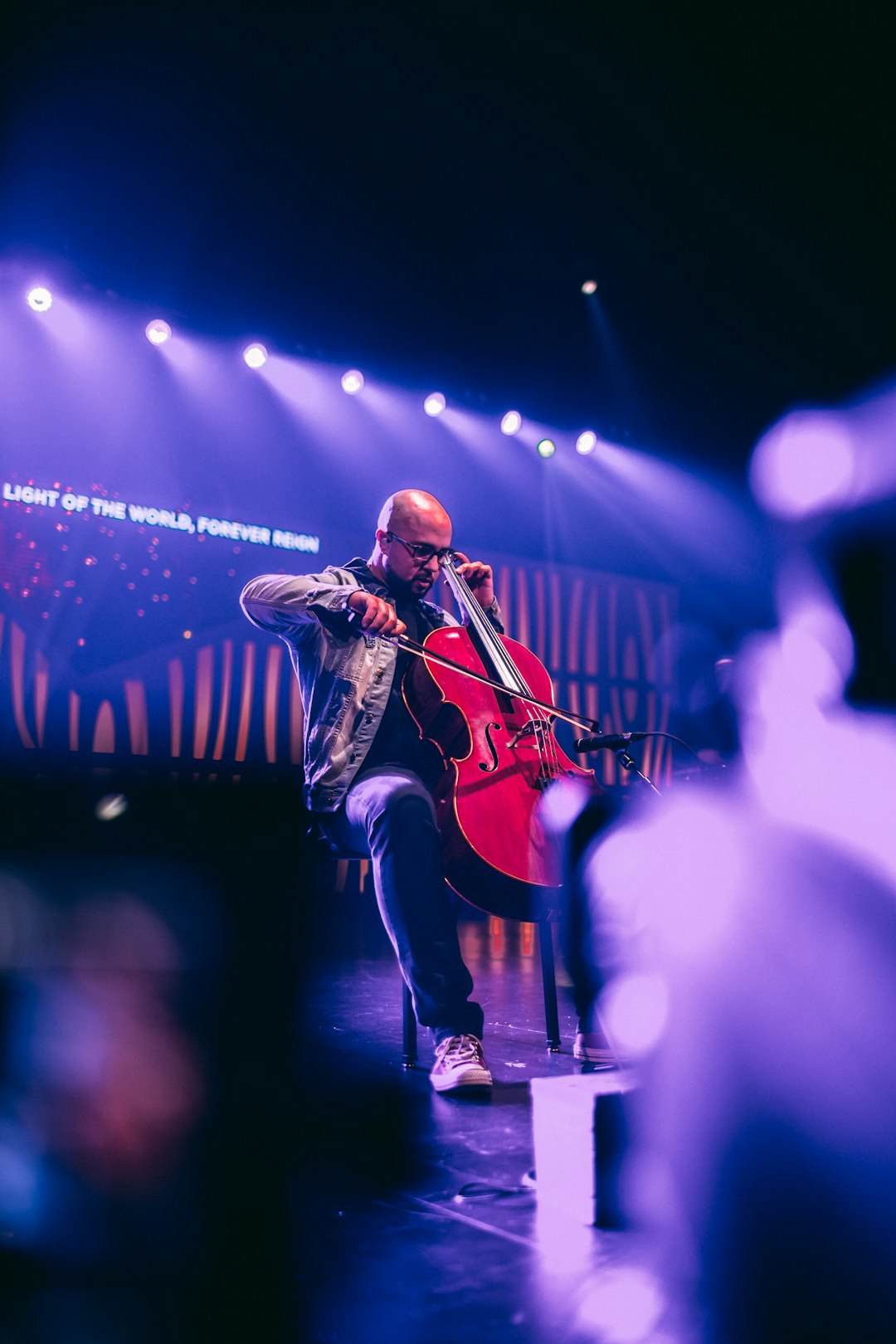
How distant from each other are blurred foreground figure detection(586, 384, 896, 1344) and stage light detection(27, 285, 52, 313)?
5244 mm

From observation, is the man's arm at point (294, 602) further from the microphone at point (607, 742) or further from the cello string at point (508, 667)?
the microphone at point (607, 742)

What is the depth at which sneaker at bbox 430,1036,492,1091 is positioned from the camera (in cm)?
181

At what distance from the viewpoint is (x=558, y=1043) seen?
7.45ft

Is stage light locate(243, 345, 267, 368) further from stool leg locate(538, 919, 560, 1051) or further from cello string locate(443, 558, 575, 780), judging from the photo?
stool leg locate(538, 919, 560, 1051)

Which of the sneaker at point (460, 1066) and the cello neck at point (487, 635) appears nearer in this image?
the sneaker at point (460, 1066)

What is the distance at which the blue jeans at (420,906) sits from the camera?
1.97 metres

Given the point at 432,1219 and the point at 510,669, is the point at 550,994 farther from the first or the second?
the point at 432,1219

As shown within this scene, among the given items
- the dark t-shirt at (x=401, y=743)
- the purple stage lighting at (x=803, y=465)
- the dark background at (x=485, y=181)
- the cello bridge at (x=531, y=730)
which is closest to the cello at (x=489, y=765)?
the cello bridge at (x=531, y=730)

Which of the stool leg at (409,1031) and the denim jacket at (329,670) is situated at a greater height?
the denim jacket at (329,670)

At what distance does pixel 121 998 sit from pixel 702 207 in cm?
426

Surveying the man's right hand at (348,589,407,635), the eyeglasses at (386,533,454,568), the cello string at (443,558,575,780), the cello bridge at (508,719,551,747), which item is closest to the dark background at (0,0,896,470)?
the eyeglasses at (386,533,454,568)

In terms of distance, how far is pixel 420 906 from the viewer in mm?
2010

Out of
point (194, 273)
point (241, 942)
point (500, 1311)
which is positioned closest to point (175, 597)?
point (194, 273)

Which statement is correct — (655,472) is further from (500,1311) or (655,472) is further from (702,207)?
(500,1311)
